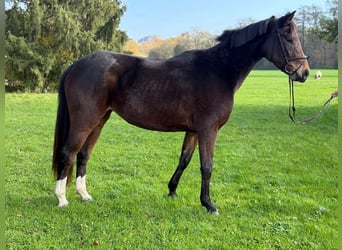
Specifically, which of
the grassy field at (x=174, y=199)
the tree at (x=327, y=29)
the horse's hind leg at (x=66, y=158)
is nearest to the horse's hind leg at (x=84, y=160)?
the grassy field at (x=174, y=199)

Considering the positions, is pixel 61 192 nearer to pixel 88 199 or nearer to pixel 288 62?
pixel 88 199

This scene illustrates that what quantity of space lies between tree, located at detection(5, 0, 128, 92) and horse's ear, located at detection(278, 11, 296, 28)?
16101 millimetres

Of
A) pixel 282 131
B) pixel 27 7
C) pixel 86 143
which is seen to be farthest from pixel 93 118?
pixel 27 7

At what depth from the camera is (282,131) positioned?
8375mm

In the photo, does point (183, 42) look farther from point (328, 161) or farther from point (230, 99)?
point (230, 99)

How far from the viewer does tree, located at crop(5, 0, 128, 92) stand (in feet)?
57.8

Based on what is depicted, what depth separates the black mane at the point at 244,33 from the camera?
135 inches

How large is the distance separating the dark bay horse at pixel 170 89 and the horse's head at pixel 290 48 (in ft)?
0.07

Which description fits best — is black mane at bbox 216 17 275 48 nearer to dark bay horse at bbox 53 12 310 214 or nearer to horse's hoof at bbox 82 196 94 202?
dark bay horse at bbox 53 12 310 214

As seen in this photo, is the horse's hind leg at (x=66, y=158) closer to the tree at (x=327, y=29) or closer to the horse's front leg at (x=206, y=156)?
the horse's front leg at (x=206, y=156)

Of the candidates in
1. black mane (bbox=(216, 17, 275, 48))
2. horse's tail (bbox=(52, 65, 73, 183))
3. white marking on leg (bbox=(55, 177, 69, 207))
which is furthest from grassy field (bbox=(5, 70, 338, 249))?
black mane (bbox=(216, 17, 275, 48))

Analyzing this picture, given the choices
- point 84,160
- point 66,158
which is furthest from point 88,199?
point 66,158

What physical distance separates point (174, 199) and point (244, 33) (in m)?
2.03

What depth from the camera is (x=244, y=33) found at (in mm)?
3525
